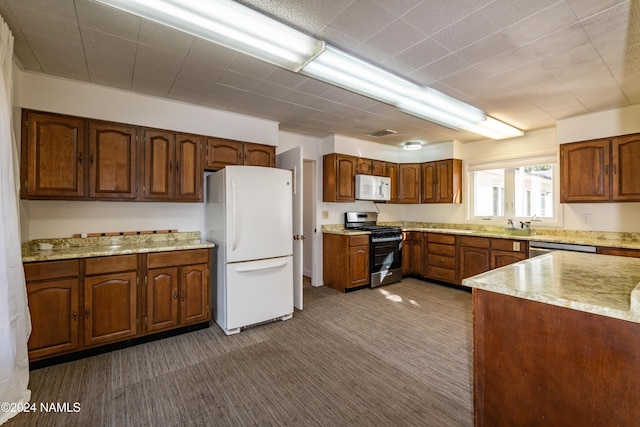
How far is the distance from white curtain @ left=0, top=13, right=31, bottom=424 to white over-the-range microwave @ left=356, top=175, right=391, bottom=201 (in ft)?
13.2

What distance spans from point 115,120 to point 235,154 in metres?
1.25

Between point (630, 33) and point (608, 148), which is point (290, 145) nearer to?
point (630, 33)

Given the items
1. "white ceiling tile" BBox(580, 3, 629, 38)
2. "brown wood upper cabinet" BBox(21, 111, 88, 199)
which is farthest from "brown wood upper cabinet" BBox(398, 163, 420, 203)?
"brown wood upper cabinet" BBox(21, 111, 88, 199)

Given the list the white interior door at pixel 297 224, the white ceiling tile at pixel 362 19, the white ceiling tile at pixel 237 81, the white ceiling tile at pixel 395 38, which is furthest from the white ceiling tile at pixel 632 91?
the white ceiling tile at pixel 237 81

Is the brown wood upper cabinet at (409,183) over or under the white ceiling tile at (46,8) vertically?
under

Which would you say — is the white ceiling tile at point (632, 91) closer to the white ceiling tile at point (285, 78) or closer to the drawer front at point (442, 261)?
the drawer front at point (442, 261)

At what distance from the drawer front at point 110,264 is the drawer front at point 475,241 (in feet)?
14.3

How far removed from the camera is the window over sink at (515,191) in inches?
168

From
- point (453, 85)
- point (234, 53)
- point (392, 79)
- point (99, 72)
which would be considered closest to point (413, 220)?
point (453, 85)

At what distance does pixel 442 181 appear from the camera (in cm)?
514

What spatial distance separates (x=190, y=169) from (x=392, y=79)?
7.77 ft

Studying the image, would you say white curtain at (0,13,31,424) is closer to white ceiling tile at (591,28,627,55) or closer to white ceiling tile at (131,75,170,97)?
white ceiling tile at (131,75,170,97)

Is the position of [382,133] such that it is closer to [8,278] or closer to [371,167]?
[371,167]

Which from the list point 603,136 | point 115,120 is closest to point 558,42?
point 603,136
